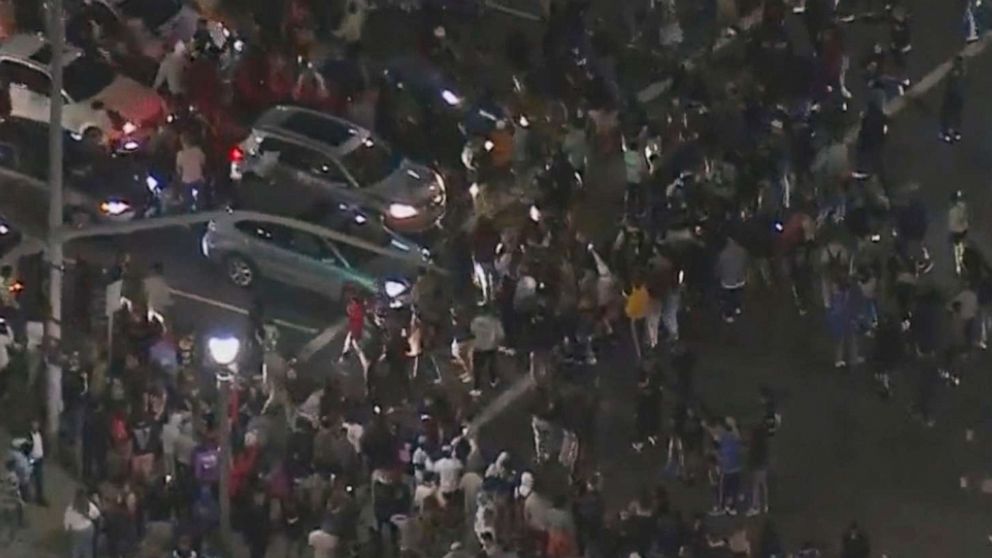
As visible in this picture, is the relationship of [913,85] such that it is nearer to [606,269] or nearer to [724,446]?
[606,269]

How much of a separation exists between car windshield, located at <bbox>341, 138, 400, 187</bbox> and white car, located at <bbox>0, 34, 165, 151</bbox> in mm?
2766

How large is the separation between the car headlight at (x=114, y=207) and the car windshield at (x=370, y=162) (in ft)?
9.40

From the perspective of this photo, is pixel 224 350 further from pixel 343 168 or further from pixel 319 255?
pixel 343 168

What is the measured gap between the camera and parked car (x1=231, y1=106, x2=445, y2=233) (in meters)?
25.4

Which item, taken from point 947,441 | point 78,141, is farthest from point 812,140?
point 78,141

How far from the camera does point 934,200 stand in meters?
25.4

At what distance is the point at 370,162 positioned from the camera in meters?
25.7

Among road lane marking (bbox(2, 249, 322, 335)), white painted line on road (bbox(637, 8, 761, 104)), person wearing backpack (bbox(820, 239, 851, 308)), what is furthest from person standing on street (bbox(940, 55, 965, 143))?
road lane marking (bbox(2, 249, 322, 335))

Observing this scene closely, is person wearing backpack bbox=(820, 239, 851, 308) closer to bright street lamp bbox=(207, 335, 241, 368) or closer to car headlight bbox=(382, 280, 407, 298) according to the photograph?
car headlight bbox=(382, 280, 407, 298)

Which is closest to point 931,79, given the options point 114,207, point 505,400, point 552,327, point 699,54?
point 699,54

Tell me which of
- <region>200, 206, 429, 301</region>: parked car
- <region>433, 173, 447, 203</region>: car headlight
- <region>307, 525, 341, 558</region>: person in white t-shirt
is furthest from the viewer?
<region>433, 173, 447, 203</region>: car headlight

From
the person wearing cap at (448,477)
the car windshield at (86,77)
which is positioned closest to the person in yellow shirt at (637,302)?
the person wearing cap at (448,477)

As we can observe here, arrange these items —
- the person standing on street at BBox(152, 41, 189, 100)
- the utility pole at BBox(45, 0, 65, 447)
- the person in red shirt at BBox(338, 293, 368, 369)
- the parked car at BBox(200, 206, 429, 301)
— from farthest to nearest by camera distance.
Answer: the person standing on street at BBox(152, 41, 189, 100) < the parked car at BBox(200, 206, 429, 301) < the person in red shirt at BBox(338, 293, 368, 369) < the utility pole at BBox(45, 0, 65, 447)

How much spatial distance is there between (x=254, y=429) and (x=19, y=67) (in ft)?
27.0
